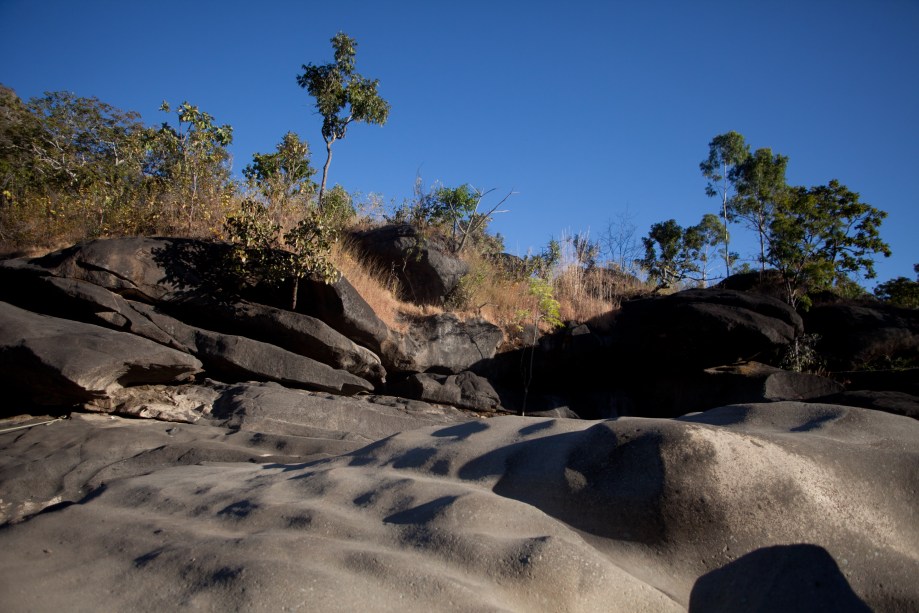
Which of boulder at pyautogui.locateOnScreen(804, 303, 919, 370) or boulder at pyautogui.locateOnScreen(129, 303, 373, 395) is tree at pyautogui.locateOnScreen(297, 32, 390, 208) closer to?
boulder at pyautogui.locateOnScreen(129, 303, 373, 395)

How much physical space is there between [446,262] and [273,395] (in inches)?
262

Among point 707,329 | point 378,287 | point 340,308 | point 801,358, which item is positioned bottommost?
point 801,358

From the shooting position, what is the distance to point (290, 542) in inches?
108

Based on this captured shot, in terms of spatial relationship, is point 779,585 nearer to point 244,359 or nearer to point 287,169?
point 244,359

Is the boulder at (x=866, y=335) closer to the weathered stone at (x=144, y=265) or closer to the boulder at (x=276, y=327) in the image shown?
the boulder at (x=276, y=327)

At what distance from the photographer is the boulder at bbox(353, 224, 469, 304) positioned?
547 inches

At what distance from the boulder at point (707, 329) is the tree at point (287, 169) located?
8.35 meters

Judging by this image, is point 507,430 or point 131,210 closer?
point 507,430

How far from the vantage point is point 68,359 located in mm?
6871

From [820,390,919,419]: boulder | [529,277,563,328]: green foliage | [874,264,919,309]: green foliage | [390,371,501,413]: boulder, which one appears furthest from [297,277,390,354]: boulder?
[874,264,919,309]: green foliage

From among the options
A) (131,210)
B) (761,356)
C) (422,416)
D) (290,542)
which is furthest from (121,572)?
(761,356)

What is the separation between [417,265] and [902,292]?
496 inches

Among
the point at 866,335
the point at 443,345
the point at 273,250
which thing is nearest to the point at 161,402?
the point at 273,250

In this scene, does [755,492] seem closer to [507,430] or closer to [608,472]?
[608,472]
